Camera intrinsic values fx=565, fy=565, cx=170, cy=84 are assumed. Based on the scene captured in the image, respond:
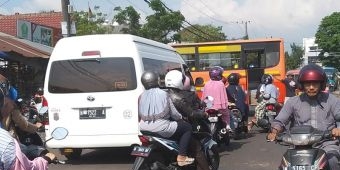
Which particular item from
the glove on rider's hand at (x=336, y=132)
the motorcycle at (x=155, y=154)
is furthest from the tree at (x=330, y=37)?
the glove on rider's hand at (x=336, y=132)

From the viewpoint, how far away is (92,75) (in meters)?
9.19

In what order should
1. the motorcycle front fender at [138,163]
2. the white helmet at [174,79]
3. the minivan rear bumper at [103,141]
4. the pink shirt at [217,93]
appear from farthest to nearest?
the pink shirt at [217,93]
the minivan rear bumper at [103,141]
the white helmet at [174,79]
the motorcycle front fender at [138,163]

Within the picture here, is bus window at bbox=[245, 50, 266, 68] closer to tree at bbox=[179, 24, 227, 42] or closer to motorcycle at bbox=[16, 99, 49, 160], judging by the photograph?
motorcycle at bbox=[16, 99, 49, 160]

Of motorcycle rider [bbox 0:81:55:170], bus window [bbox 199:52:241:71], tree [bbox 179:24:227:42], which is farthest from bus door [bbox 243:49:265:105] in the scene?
tree [bbox 179:24:227:42]

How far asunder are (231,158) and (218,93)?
4.51 ft

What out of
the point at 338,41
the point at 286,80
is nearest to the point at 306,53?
the point at 338,41

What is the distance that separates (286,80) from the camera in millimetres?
18391

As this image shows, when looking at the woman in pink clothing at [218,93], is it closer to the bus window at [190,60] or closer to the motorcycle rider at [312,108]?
the motorcycle rider at [312,108]

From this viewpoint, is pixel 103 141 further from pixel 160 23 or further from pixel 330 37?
pixel 330 37

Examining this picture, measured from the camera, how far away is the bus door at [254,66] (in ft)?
64.7

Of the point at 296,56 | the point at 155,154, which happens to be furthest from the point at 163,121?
the point at 296,56

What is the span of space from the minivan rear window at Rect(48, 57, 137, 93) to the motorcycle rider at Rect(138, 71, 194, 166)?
2.50 m

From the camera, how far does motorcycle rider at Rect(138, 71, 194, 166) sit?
6.47 metres

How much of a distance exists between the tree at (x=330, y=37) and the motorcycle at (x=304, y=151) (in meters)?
78.9
